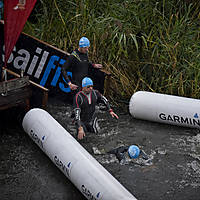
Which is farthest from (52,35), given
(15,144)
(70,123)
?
(15,144)

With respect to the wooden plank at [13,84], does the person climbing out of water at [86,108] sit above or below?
below

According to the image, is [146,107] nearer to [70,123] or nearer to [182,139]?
[182,139]

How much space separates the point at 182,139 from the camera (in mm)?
6918

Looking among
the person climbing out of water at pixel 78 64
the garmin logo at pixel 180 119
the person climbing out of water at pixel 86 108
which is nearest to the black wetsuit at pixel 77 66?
the person climbing out of water at pixel 78 64

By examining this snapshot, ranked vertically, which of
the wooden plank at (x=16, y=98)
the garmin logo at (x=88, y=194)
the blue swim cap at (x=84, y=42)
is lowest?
the garmin logo at (x=88, y=194)

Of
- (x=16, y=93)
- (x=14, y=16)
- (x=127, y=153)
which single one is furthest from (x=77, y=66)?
(x=127, y=153)

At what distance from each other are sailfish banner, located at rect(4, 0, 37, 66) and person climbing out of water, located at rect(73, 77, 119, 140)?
4.92 feet

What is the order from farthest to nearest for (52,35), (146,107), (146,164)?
(52,35) → (146,107) → (146,164)

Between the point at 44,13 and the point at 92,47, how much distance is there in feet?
6.94

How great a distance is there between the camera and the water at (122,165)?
17.5 feet

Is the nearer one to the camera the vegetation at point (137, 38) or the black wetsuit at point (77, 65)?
the black wetsuit at point (77, 65)

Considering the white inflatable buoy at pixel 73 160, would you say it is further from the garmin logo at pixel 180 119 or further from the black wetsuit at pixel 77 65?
the garmin logo at pixel 180 119

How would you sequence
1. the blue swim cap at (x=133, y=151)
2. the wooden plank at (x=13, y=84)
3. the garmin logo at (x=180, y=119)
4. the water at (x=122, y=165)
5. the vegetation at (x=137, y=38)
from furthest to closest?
the vegetation at (x=137, y=38) < the garmin logo at (x=180, y=119) < the wooden plank at (x=13, y=84) < the blue swim cap at (x=133, y=151) < the water at (x=122, y=165)

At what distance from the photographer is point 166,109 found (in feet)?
23.7
